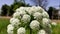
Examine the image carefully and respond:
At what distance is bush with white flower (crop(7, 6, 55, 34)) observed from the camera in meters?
1.83

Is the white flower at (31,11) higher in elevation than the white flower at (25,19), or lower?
higher

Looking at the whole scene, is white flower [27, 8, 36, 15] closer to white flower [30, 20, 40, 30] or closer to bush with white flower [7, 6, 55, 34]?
bush with white flower [7, 6, 55, 34]

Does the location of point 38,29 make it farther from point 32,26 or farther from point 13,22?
point 13,22

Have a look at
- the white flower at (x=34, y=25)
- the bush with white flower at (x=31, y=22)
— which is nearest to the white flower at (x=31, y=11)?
the bush with white flower at (x=31, y=22)

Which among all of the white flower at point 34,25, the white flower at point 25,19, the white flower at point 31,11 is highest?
the white flower at point 31,11

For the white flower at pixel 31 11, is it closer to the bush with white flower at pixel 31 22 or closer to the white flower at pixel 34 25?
the bush with white flower at pixel 31 22

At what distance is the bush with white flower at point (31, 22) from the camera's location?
1832 mm

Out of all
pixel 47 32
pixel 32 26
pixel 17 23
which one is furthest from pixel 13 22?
pixel 47 32

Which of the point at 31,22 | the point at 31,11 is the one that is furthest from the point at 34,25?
the point at 31,11

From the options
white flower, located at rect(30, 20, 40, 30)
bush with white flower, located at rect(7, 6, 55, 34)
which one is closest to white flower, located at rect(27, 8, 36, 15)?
bush with white flower, located at rect(7, 6, 55, 34)

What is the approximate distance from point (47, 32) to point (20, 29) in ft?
0.83

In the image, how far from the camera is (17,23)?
6.12ft

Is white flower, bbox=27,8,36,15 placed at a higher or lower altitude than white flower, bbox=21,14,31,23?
higher

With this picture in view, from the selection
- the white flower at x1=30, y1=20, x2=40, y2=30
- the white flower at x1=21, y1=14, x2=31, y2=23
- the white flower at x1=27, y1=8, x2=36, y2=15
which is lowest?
the white flower at x1=30, y1=20, x2=40, y2=30
